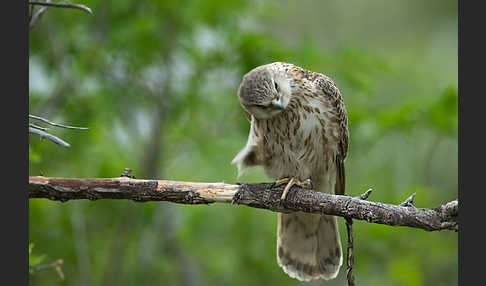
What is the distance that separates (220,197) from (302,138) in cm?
101

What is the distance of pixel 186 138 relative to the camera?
6457 millimetres

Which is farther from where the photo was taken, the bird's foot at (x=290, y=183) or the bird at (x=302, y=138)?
the bird at (x=302, y=138)

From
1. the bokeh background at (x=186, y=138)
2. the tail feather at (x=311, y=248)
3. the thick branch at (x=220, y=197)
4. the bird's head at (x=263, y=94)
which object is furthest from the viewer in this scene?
the bokeh background at (x=186, y=138)

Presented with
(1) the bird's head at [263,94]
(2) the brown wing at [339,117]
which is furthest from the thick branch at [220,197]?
(2) the brown wing at [339,117]

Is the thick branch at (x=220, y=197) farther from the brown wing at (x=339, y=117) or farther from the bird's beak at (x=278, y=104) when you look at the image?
the brown wing at (x=339, y=117)

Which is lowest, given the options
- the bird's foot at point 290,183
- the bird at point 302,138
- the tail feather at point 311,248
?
the tail feather at point 311,248

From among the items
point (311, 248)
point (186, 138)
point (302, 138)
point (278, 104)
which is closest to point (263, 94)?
point (278, 104)

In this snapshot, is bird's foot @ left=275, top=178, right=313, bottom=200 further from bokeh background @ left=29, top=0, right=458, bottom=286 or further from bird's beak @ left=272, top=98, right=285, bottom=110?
bokeh background @ left=29, top=0, right=458, bottom=286

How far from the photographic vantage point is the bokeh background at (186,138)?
19.1 feet

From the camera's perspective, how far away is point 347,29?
1084cm

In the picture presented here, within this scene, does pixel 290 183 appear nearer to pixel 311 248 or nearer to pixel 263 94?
pixel 263 94

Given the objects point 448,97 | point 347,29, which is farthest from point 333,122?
point 347,29

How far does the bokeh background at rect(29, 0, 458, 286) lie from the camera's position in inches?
230

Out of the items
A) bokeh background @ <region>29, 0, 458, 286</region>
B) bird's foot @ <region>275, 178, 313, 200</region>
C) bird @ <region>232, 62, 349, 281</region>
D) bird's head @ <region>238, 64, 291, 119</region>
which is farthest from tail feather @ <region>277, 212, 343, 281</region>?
bokeh background @ <region>29, 0, 458, 286</region>
